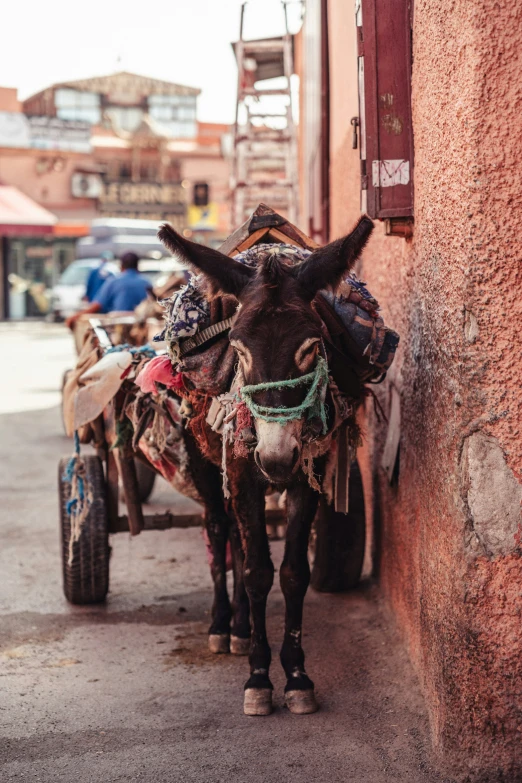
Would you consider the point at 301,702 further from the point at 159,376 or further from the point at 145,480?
the point at 145,480

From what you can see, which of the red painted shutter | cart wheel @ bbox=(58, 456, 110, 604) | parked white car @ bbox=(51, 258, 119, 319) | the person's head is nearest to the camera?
the red painted shutter

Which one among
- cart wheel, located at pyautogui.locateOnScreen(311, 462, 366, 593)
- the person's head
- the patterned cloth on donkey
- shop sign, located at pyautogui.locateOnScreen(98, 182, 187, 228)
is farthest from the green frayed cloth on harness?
shop sign, located at pyautogui.locateOnScreen(98, 182, 187, 228)

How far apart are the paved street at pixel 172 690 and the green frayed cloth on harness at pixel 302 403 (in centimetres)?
120

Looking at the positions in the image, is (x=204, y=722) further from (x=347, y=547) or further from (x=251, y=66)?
(x=251, y=66)

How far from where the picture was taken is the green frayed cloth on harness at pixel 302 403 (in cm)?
316

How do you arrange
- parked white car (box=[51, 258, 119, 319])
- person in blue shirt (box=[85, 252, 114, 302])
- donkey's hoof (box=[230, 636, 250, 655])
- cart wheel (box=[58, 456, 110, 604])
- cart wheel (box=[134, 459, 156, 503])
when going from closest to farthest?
donkey's hoof (box=[230, 636, 250, 655]), cart wheel (box=[58, 456, 110, 604]), cart wheel (box=[134, 459, 156, 503]), person in blue shirt (box=[85, 252, 114, 302]), parked white car (box=[51, 258, 119, 319])

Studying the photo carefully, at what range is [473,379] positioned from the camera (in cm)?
303

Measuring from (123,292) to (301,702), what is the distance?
23.2 feet

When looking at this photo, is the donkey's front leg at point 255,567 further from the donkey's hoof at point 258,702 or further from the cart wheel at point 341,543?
the cart wheel at point 341,543

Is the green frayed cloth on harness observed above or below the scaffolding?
below

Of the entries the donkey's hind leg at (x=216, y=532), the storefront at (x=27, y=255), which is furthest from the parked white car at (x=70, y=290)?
the donkey's hind leg at (x=216, y=532)

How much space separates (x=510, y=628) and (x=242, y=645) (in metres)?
1.73

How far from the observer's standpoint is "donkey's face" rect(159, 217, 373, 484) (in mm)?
3160

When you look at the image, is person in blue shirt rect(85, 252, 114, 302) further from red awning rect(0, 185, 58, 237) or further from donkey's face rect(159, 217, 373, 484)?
red awning rect(0, 185, 58, 237)
